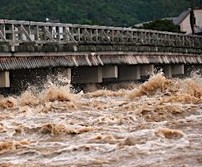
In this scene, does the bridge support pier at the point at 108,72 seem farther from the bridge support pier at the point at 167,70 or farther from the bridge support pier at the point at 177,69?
the bridge support pier at the point at 177,69

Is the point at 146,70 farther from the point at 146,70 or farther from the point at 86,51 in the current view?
the point at 86,51

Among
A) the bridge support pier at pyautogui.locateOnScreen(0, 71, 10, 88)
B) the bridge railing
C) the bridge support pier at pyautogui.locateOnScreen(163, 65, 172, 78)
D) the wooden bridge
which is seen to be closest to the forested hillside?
the bridge support pier at pyautogui.locateOnScreen(163, 65, 172, 78)

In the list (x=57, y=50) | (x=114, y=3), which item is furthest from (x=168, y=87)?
(x=114, y=3)

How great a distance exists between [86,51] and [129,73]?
658 centimetres

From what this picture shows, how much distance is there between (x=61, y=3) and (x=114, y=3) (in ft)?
43.1

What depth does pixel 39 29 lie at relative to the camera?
25.4 m

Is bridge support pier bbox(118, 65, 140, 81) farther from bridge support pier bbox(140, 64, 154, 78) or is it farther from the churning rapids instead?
the churning rapids

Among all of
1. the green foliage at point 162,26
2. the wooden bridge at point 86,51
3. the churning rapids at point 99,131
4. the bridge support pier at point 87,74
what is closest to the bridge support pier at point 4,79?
the wooden bridge at point 86,51

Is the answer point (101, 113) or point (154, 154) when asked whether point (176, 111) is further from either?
point (154, 154)

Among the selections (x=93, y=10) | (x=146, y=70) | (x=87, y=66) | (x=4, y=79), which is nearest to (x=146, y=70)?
(x=146, y=70)

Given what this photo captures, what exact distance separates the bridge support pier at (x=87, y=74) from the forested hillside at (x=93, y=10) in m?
63.1

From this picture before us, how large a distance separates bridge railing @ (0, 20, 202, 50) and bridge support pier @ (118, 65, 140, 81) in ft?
4.42

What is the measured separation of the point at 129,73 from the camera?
109 feet

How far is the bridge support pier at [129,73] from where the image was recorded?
3319cm
